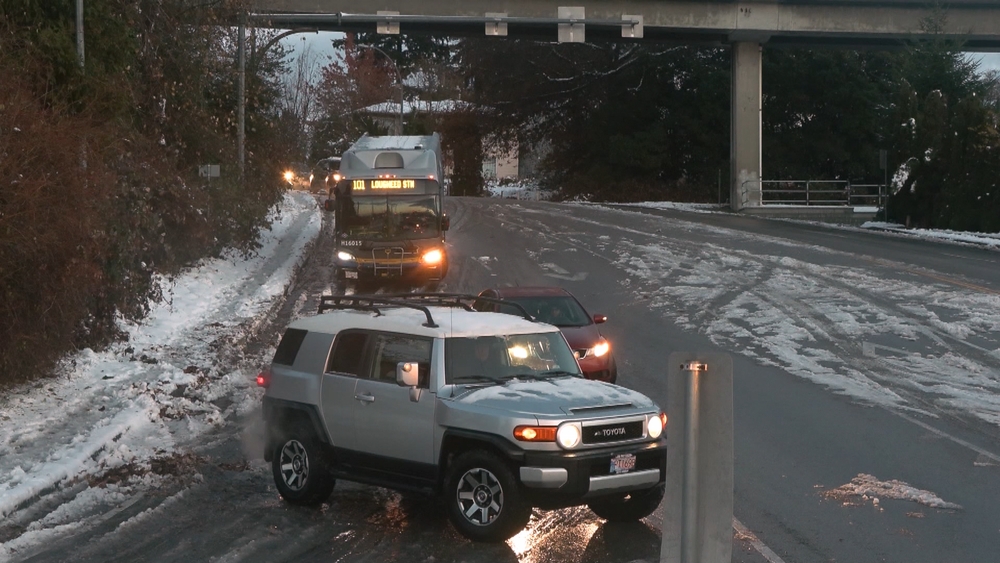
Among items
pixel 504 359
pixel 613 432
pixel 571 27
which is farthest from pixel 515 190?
pixel 613 432

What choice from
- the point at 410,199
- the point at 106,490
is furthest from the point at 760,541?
the point at 410,199

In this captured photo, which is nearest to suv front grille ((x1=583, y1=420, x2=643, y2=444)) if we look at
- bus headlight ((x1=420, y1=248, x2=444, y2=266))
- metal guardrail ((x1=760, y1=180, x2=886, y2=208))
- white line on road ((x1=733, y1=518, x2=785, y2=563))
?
white line on road ((x1=733, y1=518, x2=785, y2=563))

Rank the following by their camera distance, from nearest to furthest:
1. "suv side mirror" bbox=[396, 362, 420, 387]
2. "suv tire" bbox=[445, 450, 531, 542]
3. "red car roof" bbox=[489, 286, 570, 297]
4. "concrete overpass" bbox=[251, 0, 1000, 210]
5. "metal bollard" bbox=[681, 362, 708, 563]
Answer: "metal bollard" bbox=[681, 362, 708, 563]
"suv tire" bbox=[445, 450, 531, 542]
"suv side mirror" bbox=[396, 362, 420, 387]
"red car roof" bbox=[489, 286, 570, 297]
"concrete overpass" bbox=[251, 0, 1000, 210]

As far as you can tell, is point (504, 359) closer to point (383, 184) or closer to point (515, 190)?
point (383, 184)

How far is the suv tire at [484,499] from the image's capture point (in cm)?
847

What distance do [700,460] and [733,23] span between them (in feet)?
140

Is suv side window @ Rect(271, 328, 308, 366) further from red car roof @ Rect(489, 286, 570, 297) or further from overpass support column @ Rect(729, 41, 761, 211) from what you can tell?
overpass support column @ Rect(729, 41, 761, 211)

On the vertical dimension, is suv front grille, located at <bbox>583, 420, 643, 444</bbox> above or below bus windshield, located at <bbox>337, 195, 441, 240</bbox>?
below

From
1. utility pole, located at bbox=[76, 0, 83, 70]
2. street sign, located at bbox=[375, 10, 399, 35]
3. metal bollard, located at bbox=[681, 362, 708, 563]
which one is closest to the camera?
metal bollard, located at bbox=[681, 362, 708, 563]

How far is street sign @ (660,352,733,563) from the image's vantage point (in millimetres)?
5062

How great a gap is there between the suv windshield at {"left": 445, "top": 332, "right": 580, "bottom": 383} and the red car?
471cm

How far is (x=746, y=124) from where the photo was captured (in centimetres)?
4853

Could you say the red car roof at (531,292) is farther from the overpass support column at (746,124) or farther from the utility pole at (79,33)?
the overpass support column at (746,124)

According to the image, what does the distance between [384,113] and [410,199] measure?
51.7 m
